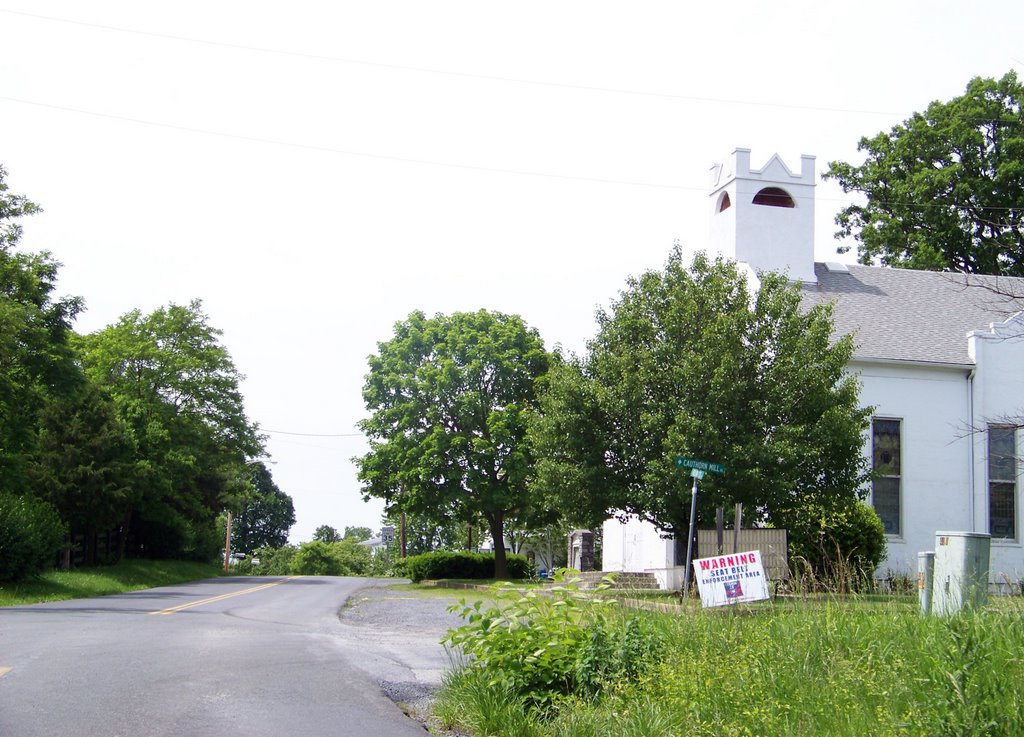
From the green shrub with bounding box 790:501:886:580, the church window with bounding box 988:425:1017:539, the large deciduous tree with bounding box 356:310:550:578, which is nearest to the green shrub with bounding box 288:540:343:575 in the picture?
the large deciduous tree with bounding box 356:310:550:578

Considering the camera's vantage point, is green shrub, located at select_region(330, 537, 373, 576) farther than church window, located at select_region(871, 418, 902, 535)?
Yes

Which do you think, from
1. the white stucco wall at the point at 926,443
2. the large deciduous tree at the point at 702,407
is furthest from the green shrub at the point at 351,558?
the large deciduous tree at the point at 702,407

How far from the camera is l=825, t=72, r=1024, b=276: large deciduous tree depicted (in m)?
42.4

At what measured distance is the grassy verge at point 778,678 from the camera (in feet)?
20.4

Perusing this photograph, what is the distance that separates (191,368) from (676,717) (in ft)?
143

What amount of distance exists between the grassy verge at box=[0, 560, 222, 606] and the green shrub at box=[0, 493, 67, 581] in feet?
1.36

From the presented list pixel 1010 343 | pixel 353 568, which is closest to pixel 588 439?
pixel 1010 343

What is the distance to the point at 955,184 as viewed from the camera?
43.5 metres

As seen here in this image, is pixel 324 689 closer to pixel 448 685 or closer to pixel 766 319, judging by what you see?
pixel 448 685

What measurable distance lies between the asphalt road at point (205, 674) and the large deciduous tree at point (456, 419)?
1919 cm

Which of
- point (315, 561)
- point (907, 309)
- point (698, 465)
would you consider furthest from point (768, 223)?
point (315, 561)

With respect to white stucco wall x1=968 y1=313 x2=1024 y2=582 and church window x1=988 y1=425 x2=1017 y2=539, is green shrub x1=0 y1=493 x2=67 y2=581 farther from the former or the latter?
church window x1=988 y1=425 x2=1017 y2=539

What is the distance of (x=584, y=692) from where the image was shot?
8688 mm

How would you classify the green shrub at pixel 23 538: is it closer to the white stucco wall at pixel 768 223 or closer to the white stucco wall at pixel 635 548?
the white stucco wall at pixel 635 548
